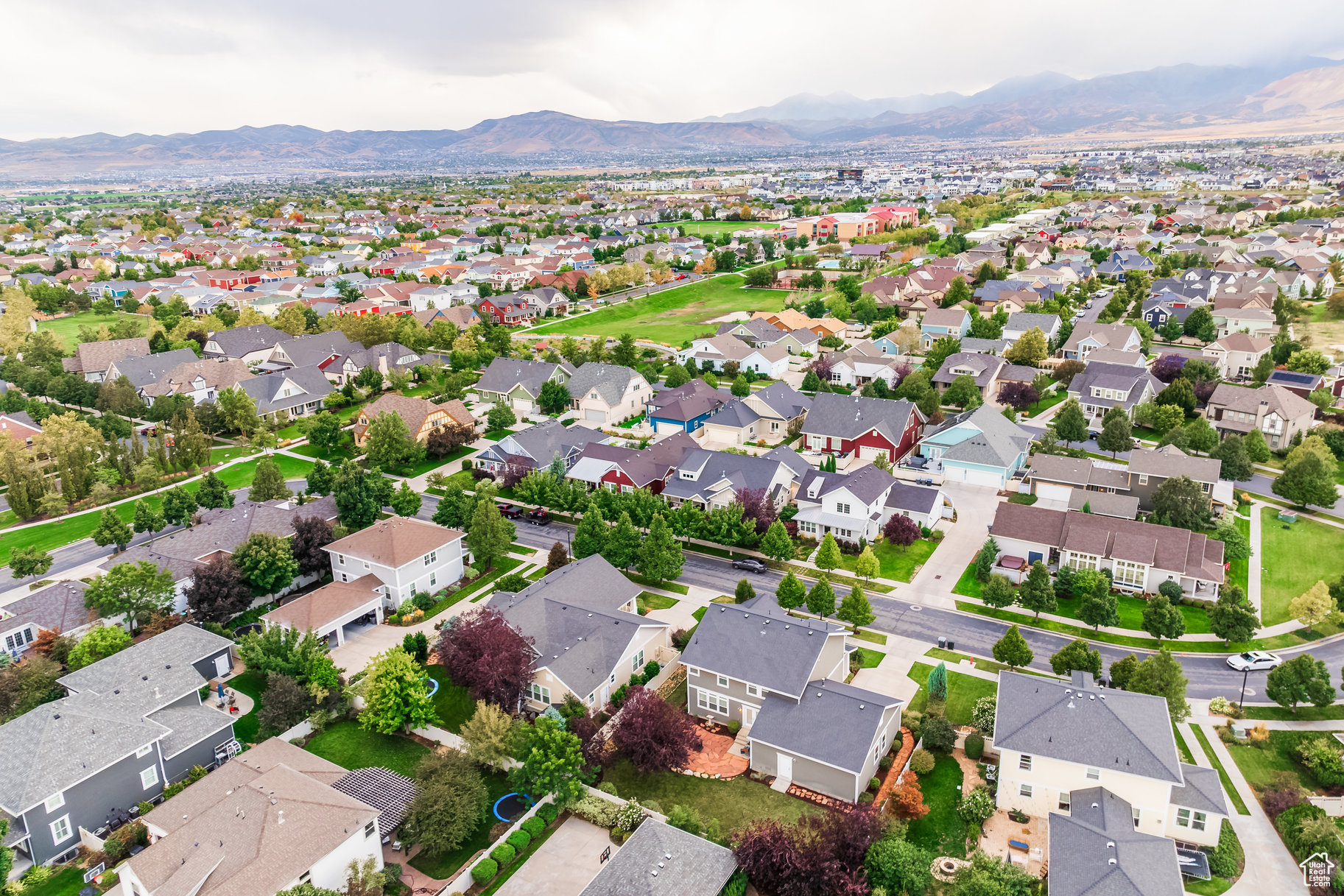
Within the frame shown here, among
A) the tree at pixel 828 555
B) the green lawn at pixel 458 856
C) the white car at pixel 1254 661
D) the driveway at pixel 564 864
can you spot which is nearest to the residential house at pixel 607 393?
the tree at pixel 828 555

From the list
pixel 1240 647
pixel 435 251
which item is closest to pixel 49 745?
pixel 1240 647

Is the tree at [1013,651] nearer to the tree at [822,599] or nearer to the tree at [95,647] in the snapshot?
the tree at [822,599]

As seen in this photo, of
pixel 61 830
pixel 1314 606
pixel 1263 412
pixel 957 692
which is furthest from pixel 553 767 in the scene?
pixel 1263 412

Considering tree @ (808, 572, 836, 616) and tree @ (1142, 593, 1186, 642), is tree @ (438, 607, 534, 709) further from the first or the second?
tree @ (1142, 593, 1186, 642)

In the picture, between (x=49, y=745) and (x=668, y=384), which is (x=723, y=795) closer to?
(x=49, y=745)

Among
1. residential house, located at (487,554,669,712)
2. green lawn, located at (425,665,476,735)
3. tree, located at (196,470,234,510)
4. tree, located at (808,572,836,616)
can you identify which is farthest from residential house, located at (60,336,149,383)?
tree, located at (808,572,836,616)

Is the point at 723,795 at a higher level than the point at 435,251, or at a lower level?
lower
